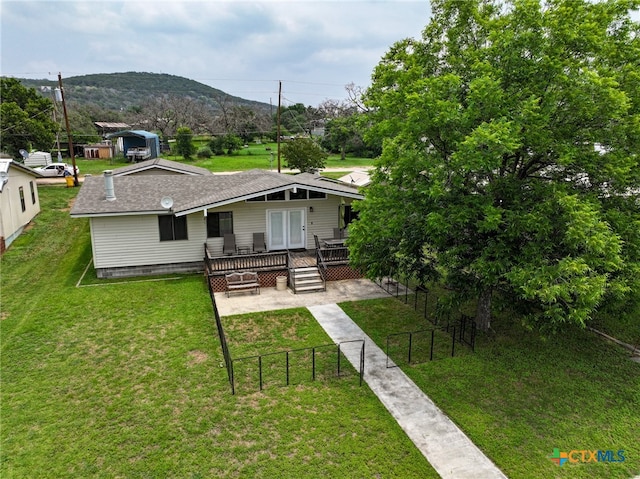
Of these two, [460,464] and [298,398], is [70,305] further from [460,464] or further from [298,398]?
[460,464]

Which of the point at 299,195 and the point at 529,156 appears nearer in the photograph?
the point at 529,156

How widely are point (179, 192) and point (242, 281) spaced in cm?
583

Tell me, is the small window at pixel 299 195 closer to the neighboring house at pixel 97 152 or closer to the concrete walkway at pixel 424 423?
the concrete walkway at pixel 424 423

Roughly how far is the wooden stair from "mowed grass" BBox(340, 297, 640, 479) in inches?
124

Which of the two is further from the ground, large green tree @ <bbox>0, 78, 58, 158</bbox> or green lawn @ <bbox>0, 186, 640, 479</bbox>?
large green tree @ <bbox>0, 78, 58, 158</bbox>

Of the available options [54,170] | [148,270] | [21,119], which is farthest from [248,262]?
[54,170]

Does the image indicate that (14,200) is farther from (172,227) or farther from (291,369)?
(291,369)

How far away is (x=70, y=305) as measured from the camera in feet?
46.5

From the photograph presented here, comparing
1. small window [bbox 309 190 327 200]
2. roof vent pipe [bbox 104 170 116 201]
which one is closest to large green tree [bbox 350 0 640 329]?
small window [bbox 309 190 327 200]

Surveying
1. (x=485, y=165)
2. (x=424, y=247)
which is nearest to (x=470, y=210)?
(x=485, y=165)

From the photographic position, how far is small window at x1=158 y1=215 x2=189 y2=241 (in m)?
17.0

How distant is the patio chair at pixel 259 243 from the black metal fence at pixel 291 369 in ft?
23.7

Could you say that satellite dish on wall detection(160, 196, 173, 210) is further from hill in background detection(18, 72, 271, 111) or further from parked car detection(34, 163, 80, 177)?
hill in background detection(18, 72, 271, 111)

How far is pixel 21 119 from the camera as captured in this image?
34156 millimetres
